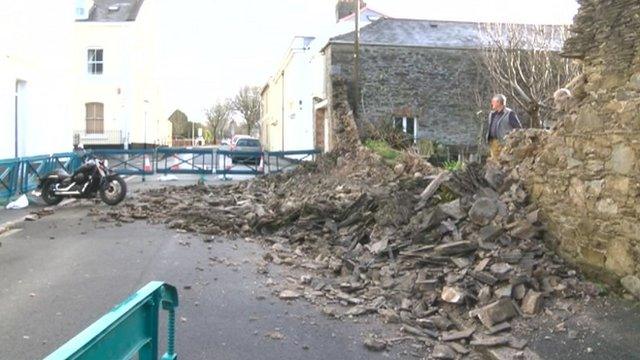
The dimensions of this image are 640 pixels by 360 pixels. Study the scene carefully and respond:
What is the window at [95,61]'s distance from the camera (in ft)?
130

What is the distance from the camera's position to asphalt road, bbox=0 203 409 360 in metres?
5.64

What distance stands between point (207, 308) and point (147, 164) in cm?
1757

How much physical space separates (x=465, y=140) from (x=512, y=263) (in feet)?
60.8

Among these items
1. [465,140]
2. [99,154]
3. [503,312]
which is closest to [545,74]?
[465,140]

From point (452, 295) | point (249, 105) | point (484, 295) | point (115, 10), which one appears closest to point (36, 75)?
point (452, 295)

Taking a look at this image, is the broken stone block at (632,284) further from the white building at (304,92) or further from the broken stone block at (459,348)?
the white building at (304,92)

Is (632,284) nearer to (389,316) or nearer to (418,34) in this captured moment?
(389,316)

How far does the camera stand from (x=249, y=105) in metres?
91.9

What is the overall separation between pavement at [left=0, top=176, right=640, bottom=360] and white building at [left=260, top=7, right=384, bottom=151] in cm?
1537

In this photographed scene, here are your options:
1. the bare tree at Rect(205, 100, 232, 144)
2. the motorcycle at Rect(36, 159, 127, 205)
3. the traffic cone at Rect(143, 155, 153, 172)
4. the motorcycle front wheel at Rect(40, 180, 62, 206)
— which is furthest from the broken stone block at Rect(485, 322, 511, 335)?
the bare tree at Rect(205, 100, 232, 144)

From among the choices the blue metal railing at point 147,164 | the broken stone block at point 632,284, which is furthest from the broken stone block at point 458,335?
the blue metal railing at point 147,164

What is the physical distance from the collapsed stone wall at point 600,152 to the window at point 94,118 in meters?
35.8

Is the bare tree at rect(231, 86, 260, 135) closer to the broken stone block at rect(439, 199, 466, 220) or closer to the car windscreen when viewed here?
the car windscreen

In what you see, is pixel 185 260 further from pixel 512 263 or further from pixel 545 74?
pixel 545 74
